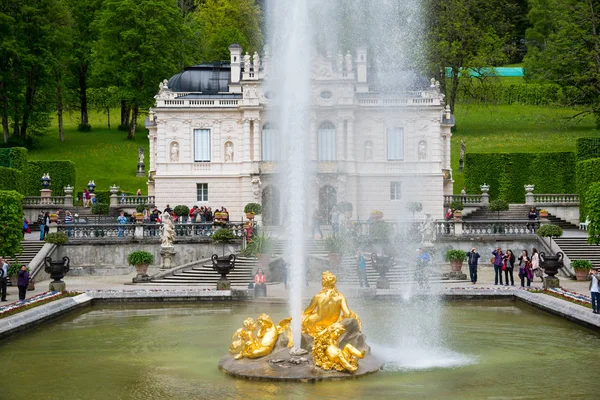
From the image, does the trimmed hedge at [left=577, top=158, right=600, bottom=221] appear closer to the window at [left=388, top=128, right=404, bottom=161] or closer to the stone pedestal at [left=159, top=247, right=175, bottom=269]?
the window at [left=388, top=128, right=404, bottom=161]

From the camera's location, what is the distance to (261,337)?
1930 cm

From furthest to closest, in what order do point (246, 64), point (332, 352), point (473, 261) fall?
point (246, 64) < point (473, 261) < point (332, 352)

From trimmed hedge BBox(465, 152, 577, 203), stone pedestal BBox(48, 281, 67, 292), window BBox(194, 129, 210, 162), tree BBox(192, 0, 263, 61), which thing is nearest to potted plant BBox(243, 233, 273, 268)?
stone pedestal BBox(48, 281, 67, 292)

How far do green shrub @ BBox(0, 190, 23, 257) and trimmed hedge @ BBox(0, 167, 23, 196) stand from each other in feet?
42.3

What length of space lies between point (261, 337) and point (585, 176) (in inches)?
1288

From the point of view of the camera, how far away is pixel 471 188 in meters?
59.2

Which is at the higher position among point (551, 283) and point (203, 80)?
point (203, 80)

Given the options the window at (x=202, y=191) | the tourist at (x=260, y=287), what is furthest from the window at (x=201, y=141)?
the tourist at (x=260, y=287)

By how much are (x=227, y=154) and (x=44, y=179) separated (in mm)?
10403

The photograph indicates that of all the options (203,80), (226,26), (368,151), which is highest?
(226,26)

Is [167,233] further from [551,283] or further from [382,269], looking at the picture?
[551,283]

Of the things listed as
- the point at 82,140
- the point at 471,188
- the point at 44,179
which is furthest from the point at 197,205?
the point at 82,140

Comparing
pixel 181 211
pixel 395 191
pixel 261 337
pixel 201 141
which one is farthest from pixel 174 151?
pixel 261 337

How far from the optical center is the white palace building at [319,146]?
51031 millimetres
